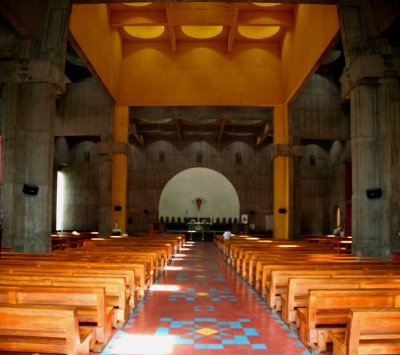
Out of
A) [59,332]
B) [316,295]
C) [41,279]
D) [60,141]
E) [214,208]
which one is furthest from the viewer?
[214,208]

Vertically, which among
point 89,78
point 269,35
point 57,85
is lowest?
point 57,85

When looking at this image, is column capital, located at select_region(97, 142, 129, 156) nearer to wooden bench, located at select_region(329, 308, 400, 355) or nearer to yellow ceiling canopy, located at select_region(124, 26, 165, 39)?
yellow ceiling canopy, located at select_region(124, 26, 165, 39)

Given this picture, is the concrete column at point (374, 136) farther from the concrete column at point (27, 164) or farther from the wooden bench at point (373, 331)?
the concrete column at point (27, 164)

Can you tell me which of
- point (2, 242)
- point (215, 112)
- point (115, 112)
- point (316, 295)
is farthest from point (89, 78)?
point (316, 295)

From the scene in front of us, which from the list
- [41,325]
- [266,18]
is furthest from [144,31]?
[41,325]

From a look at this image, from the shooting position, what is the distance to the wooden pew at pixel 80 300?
4285 millimetres

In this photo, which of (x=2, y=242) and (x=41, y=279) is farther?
(x=2, y=242)

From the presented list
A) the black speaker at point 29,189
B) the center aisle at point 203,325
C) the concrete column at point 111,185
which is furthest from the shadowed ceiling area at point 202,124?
the center aisle at point 203,325

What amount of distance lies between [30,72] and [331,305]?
33.6ft

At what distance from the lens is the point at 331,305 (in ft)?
14.5

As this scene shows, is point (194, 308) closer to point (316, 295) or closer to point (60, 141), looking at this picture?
point (316, 295)

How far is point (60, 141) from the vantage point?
29891 mm

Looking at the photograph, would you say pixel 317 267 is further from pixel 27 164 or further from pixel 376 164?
pixel 27 164

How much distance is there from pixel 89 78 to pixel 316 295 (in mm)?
21889
